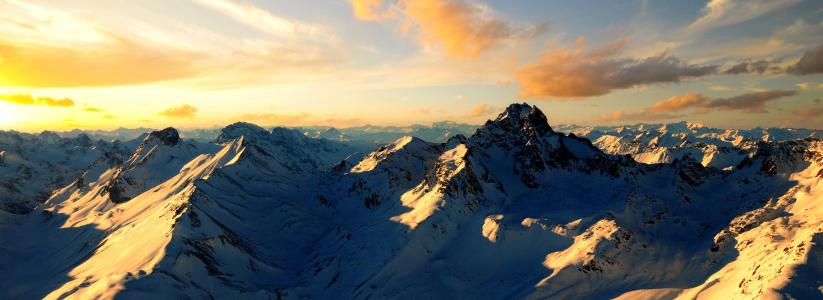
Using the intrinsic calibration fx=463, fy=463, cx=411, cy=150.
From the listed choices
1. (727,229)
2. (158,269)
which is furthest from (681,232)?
(158,269)

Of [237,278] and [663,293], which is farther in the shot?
[237,278]

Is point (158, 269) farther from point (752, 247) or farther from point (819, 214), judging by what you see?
point (819, 214)

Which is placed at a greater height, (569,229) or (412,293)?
(569,229)

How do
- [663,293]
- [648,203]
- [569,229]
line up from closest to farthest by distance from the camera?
[663,293] < [569,229] < [648,203]

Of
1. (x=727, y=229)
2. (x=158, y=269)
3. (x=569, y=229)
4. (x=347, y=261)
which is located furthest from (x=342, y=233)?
(x=727, y=229)

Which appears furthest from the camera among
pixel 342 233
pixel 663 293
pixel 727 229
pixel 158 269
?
pixel 342 233

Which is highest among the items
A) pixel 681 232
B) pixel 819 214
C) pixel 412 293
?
pixel 819 214

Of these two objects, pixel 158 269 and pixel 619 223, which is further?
pixel 619 223

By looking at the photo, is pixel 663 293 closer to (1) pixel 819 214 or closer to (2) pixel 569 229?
(2) pixel 569 229

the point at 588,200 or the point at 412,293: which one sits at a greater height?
the point at 588,200
